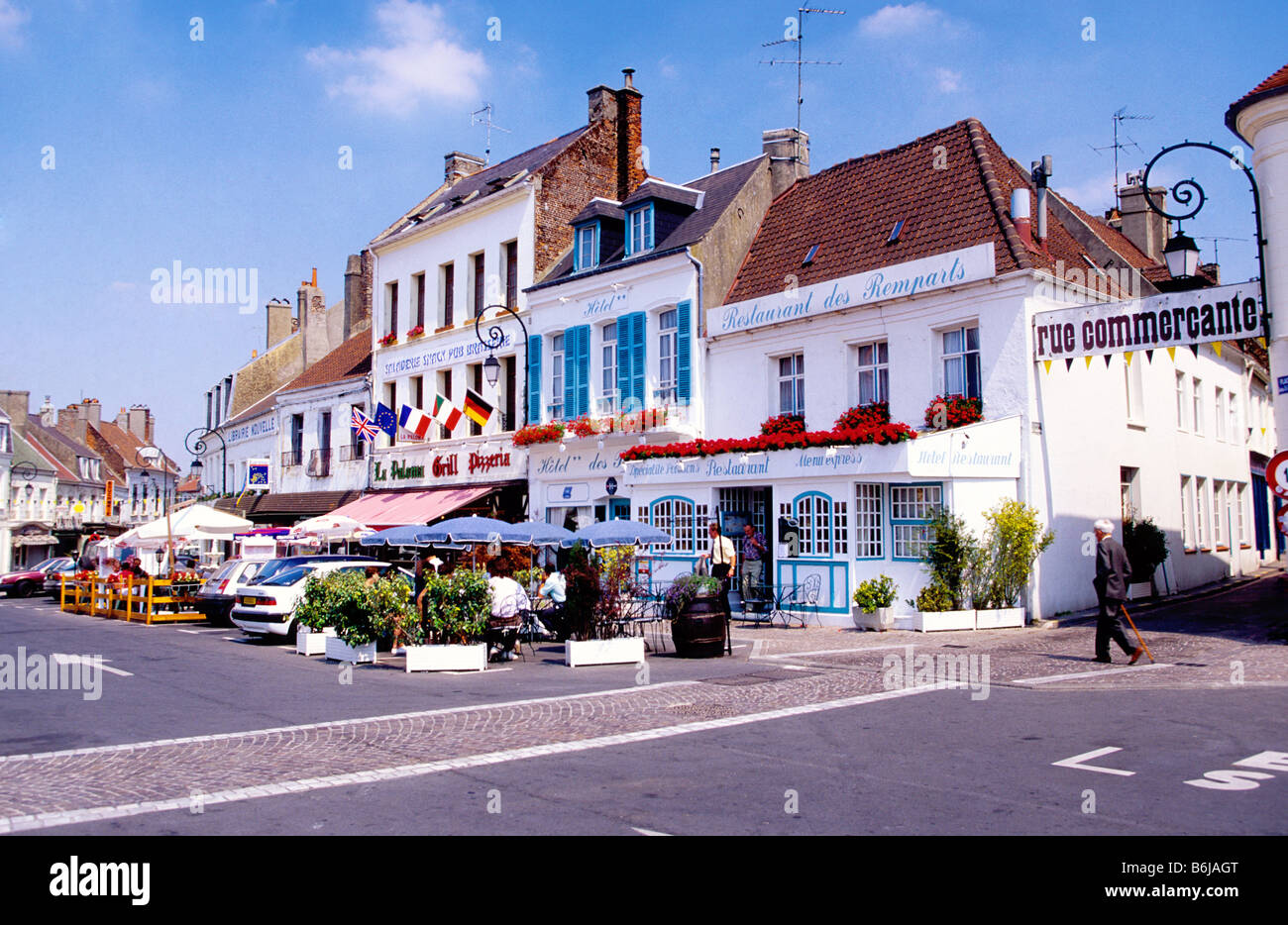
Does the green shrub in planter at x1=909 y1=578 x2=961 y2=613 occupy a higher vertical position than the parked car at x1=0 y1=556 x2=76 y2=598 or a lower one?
higher

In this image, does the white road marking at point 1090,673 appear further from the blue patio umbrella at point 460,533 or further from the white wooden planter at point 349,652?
the white wooden planter at point 349,652

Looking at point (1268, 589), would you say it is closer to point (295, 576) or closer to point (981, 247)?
point (981, 247)

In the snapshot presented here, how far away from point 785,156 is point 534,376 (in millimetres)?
8564

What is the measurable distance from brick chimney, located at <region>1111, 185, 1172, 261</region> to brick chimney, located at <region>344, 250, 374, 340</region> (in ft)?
89.0

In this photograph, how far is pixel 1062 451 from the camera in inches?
740

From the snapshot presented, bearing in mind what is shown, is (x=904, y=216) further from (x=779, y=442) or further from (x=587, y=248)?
(x=587, y=248)

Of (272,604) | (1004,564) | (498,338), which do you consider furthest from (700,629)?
(498,338)

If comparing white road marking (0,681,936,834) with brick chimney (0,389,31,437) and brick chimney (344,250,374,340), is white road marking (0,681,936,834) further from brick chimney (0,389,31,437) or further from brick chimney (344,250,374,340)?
brick chimney (0,389,31,437)

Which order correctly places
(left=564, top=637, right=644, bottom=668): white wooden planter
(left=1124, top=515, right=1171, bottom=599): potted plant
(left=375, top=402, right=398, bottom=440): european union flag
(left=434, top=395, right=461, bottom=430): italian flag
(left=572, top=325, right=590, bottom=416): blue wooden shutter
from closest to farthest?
(left=564, top=637, right=644, bottom=668): white wooden planter < (left=1124, top=515, right=1171, bottom=599): potted plant < (left=572, top=325, right=590, bottom=416): blue wooden shutter < (left=434, top=395, right=461, bottom=430): italian flag < (left=375, top=402, right=398, bottom=440): european union flag

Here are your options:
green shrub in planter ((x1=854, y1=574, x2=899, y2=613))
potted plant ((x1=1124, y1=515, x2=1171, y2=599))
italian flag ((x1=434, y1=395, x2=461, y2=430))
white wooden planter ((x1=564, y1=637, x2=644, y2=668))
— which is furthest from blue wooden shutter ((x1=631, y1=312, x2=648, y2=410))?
potted plant ((x1=1124, y1=515, x2=1171, y2=599))

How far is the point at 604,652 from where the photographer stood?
1396 centimetres

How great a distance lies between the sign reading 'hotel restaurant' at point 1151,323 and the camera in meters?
15.2

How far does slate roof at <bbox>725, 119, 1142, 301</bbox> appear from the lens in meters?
18.8

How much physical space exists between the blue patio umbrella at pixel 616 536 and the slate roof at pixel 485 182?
1412cm
